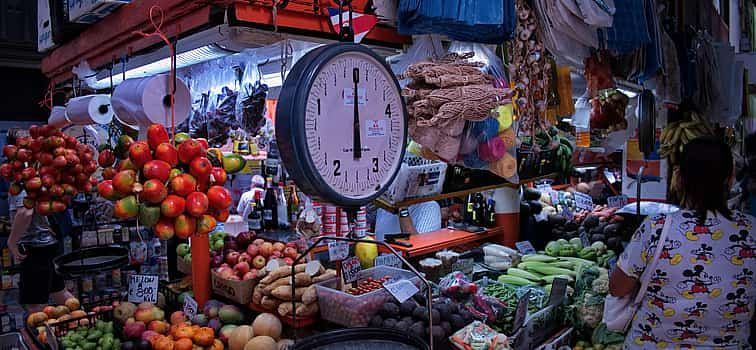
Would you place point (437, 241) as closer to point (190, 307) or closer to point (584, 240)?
point (584, 240)

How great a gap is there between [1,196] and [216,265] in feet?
17.2

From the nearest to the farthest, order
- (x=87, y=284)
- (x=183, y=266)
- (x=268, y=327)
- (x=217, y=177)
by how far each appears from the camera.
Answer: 1. (x=217, y=177)
2. (x=268, y=327)
3. (x=183, y=266)
4. (x=87, y=284)

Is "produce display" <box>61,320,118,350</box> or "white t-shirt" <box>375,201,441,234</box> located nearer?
"produce display" <box>61,320,118,350</box>

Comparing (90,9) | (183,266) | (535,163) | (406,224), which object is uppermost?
(90,9)

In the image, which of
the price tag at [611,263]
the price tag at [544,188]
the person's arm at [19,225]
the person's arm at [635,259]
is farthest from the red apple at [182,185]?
the price tag at [544,188]

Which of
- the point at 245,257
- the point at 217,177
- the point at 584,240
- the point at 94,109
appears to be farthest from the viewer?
the point at 584,240

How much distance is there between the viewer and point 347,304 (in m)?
2.29

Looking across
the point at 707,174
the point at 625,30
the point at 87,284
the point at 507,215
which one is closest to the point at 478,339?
the point at 707,174

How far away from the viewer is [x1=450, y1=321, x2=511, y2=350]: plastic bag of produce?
208 cm

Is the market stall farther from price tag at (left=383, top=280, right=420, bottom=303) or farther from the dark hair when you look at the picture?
the dark hair

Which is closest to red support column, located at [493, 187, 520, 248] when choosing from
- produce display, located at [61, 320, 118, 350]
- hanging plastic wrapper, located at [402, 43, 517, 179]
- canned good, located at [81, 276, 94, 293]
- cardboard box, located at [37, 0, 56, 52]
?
hanging plastic wrapper, located at [402, 43, 517, 179]

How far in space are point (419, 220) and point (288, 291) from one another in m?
2.73

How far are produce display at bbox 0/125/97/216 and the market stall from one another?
0.02 m

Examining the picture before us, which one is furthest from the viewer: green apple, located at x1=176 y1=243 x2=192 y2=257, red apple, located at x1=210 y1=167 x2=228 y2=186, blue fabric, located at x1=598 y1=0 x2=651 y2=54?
green apple, located at x1=176 y1=243 x2=192 y2=257
